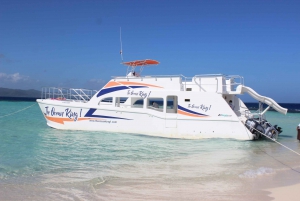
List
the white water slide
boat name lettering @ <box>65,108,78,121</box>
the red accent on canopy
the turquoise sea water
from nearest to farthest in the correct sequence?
the turquoise sea water
the white water slide
boat name lettering @ <box>65,108,78,121</box>
the red accent on canopy

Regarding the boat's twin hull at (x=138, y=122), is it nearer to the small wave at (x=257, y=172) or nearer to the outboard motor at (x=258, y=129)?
the outboard motor at (x=258, y=129)

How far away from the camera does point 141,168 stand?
6.84 m

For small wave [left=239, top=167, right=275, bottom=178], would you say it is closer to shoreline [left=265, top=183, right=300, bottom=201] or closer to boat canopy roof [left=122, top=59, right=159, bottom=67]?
shoreline [left=265, top=183, right=300, bottom=201]

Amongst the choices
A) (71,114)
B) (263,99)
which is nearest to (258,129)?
(263,99)

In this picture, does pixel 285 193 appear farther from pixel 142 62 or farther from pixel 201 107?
pixel 142 62

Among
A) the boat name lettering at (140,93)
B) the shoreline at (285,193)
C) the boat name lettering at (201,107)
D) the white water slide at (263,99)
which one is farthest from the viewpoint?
the boat name lettering at (140,93)

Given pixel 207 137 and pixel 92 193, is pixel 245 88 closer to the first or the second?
pixel 207 137

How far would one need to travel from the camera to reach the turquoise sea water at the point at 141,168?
5.01 m

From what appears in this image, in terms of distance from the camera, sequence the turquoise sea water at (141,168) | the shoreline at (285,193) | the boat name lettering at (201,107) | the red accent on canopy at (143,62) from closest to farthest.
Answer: the shoreline at (285,193) → the turquoise sea water at (141,168) → the boat name lettering at (201,107) → the red accent on canopy at (143,62)

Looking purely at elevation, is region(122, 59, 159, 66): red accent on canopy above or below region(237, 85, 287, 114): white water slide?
above

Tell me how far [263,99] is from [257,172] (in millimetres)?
5702

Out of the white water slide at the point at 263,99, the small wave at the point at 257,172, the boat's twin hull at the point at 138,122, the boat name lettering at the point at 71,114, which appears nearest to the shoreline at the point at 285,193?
the small wave at the point at 257,172

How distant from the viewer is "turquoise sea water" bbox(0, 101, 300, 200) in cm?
501

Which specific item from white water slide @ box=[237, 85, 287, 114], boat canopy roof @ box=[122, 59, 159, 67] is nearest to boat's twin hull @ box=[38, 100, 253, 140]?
white water slide @ box=[237, 85, 287, 114]
